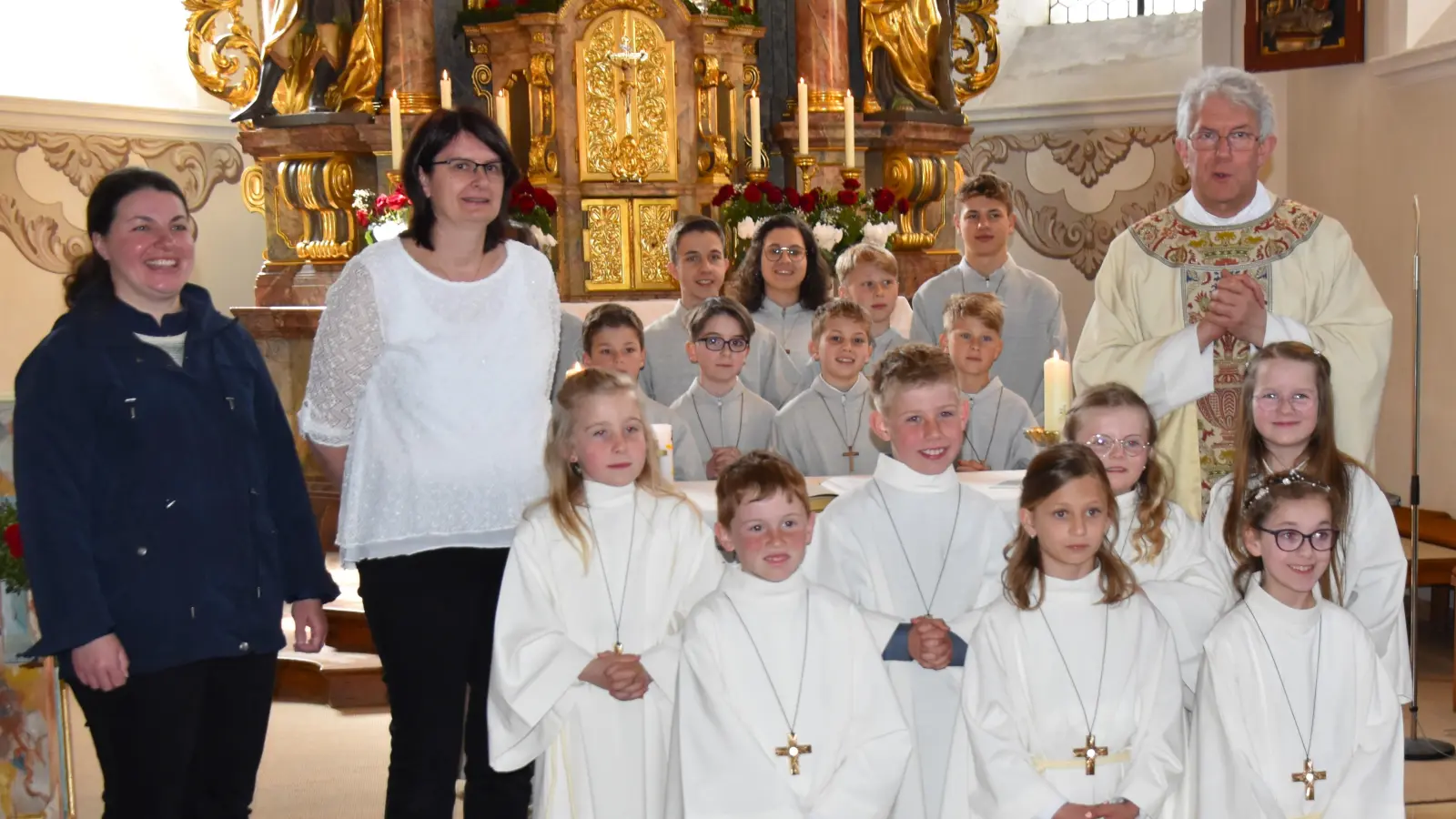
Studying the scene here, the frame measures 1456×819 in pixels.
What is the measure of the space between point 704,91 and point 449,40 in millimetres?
1323

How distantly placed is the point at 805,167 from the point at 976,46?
6.84ft

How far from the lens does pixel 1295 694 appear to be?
11.5 feet

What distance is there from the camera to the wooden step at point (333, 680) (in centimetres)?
612

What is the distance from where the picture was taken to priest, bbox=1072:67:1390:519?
408cm

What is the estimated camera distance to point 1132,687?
3465 mm

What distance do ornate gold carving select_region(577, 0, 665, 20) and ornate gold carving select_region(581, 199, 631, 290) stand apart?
2.85ft

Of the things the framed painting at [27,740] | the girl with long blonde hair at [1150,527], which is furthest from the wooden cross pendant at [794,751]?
the framed painting at [27,740]

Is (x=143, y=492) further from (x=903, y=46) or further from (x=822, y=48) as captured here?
(x=903, y=46)

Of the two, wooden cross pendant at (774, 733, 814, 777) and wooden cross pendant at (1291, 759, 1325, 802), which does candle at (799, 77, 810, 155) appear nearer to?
wooden cross pendant at (774, 733, 814, 777)

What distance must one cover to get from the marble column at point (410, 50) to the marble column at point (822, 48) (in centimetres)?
181

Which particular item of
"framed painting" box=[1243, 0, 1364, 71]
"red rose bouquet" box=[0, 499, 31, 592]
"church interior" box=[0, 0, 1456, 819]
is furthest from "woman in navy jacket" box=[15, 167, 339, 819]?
"framed painting" box=[1243, 0, 1364, 71]

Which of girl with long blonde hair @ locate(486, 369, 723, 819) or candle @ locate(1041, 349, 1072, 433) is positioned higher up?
candle @ locate(1041, 349, 1072, 433)

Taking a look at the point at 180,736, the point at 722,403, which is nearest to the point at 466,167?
the point at 180,736

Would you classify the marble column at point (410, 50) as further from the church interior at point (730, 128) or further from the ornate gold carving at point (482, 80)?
the ornate gold carving at point (482, 80)
